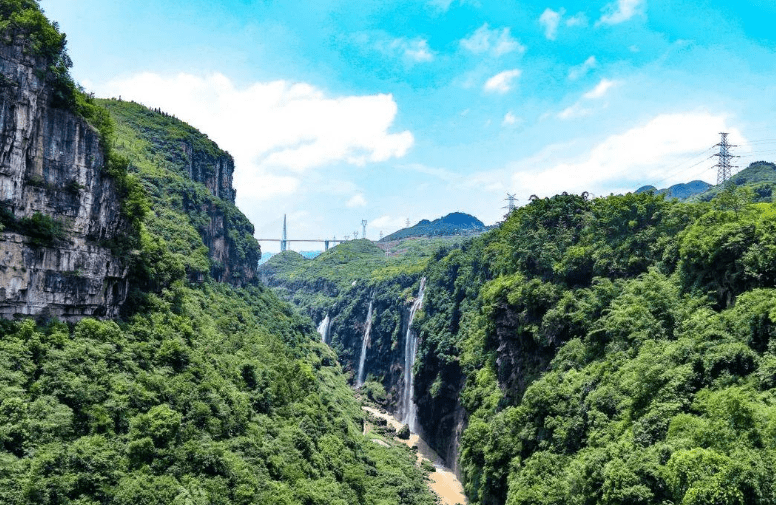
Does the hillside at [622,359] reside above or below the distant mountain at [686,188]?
below

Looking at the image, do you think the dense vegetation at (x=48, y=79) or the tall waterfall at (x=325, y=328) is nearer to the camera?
the dense vegetation at (x=48, y=79)

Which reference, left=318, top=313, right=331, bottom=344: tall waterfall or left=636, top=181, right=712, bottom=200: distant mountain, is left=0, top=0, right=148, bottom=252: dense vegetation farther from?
left=636, top=181, right=712, bottom=200: distant mountain

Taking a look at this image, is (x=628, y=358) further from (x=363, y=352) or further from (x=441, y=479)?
(x=363, y=352)

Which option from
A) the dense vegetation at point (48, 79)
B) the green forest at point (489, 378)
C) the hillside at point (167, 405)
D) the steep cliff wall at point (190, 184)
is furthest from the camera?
the steep cliff wall at point (190, 184)

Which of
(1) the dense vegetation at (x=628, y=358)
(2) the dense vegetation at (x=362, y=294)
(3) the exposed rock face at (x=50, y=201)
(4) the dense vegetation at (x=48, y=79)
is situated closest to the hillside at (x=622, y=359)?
(1) the dense vegetation at (x=628, y=358)

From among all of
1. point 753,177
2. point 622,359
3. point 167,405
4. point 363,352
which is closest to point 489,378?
point 622,359

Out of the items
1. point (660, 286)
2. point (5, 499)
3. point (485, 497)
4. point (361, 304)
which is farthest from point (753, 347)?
point (361, 304)

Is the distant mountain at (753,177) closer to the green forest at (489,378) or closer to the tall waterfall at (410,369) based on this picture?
the green forest at (489,378)
